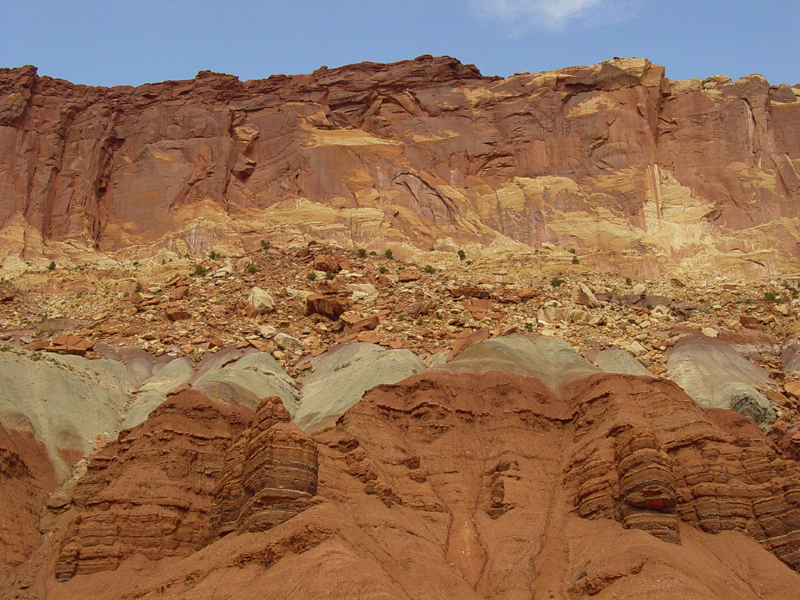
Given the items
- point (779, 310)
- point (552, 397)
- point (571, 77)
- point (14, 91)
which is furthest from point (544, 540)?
point (14, 91)

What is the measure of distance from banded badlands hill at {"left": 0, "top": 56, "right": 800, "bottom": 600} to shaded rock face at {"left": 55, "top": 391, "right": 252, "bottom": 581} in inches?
2.9

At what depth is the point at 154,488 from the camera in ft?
66.9

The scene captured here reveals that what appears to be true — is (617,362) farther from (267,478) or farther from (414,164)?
(414,164)

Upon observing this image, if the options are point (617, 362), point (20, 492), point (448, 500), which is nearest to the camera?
point (448, 500)

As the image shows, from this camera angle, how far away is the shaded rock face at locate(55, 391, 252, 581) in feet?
61.9

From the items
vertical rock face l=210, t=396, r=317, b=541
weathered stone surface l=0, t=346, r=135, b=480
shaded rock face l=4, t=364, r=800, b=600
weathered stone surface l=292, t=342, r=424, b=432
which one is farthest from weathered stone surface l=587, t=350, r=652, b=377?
weathered stone surface l=0, t=346, r=135, b=480

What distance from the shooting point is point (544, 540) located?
697 inches

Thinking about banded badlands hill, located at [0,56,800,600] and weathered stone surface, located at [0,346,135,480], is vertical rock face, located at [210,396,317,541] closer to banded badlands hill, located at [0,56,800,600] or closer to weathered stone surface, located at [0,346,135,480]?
banded badlands hill, located at [0,56,800,600]

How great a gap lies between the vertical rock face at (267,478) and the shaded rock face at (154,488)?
122 cm

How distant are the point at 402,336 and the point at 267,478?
15.9 metres

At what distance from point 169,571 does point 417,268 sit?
3109 centimetres

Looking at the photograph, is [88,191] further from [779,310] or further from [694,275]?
[779,310]

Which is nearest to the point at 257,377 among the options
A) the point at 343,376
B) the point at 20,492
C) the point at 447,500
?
the point at 343,376

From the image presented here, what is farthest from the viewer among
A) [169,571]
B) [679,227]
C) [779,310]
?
[679,227]
